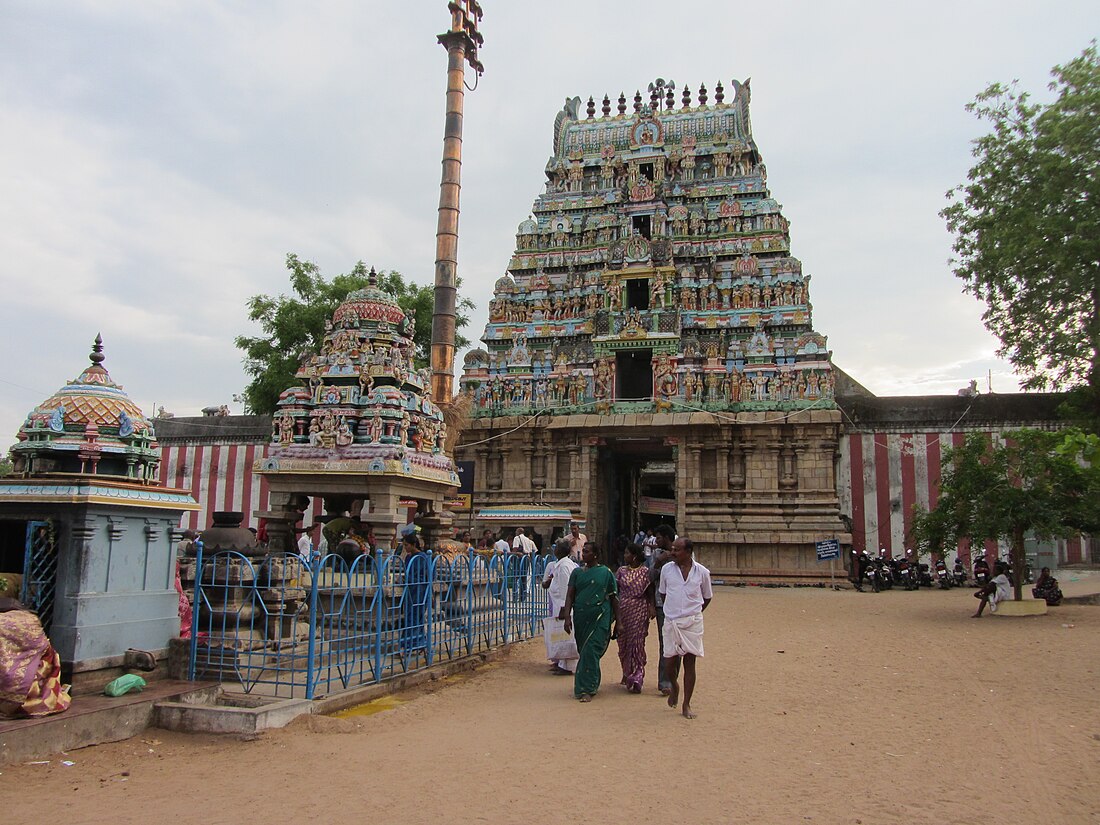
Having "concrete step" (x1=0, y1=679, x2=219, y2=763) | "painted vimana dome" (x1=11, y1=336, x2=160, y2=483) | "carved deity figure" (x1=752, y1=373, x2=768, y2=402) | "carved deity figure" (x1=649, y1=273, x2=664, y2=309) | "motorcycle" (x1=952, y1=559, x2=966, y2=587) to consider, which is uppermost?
"carved deity figure" (x1=649, y1=273, x2=664, y2=309)

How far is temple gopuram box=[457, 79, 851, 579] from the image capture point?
21.9 m

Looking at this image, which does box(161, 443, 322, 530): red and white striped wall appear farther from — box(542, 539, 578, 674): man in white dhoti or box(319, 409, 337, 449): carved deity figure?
box(542, 539, 578, 674): man in white dhoti

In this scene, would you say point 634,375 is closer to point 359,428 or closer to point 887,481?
point 887,481

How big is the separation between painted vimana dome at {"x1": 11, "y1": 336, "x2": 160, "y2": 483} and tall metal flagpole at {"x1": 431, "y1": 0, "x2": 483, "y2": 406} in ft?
38.2

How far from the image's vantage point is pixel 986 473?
14.1 meters

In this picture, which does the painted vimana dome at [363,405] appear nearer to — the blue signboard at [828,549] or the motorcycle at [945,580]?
the blue signboard at [828,549]

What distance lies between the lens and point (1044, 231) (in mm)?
17719

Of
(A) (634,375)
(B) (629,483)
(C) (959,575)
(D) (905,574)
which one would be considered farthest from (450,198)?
(C) (959,575)

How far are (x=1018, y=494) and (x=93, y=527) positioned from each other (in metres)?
13.5

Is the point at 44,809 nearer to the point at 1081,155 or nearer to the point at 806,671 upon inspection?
the point at 806,671

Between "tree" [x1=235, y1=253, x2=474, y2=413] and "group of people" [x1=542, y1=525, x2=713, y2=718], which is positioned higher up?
"tree" [x1=235, y1=253, x2=474, y2=413]

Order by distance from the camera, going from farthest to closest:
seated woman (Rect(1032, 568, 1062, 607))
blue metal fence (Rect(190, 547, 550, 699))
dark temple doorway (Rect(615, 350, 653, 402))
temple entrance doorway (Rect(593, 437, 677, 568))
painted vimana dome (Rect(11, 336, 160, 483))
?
dark temple doorway (Rect(615, 350, 653, 402)) → temple entrance doorway (Rect(593, 437, 677, 568)) → seated woman (Rect(1032, 568, 1062, 607)) → blue metal fence (Rect(190, 547, 550, 699)) → painted vimana dome (Rect(11, 336, 160, 483))

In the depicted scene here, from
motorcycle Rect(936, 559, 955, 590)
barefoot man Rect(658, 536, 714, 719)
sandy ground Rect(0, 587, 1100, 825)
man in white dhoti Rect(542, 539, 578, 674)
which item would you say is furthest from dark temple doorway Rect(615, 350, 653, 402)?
barefoot man Rect(658, 536, 714, 719)

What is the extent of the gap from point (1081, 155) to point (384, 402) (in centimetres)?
1561
